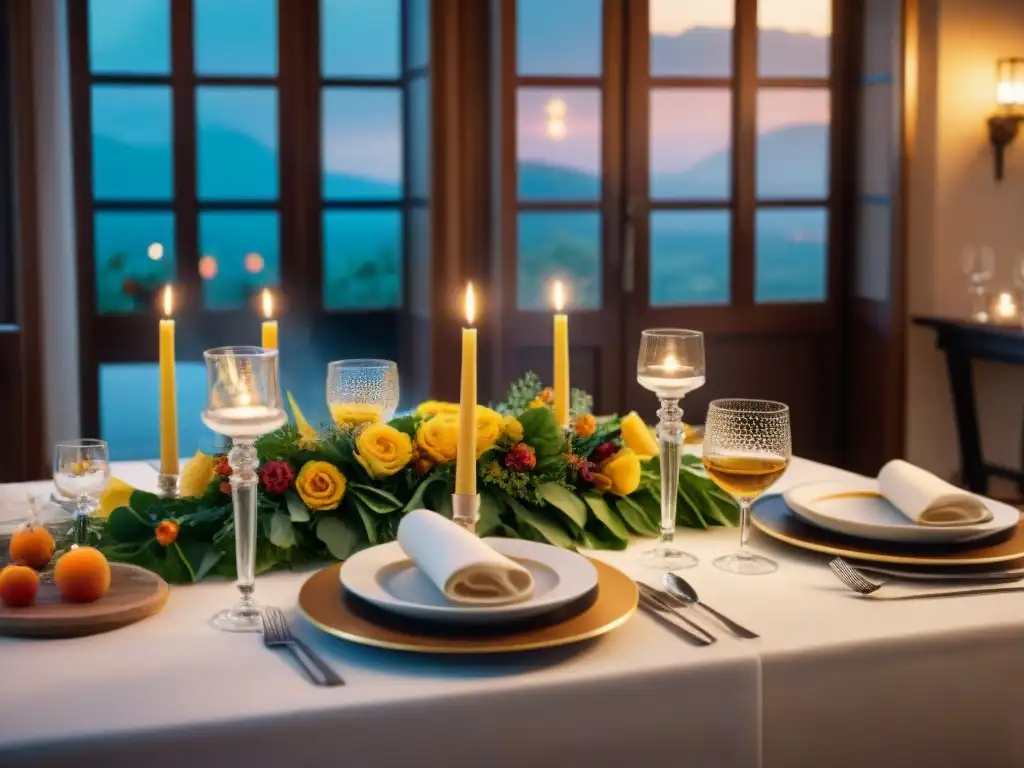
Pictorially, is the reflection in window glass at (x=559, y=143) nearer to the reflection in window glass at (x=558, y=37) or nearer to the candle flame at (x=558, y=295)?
the reflection in window glass at (x=558, y=37)

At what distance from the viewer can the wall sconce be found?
164 inches

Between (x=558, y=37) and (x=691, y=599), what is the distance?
9.75ft

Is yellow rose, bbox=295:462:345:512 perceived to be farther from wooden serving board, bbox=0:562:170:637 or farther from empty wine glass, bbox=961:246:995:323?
empty wine glass, bbox=961:246:995:323

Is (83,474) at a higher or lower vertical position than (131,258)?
lower

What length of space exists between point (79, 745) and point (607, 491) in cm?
78

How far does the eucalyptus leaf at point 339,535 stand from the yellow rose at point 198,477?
141mm

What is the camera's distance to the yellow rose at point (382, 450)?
1.49 metres

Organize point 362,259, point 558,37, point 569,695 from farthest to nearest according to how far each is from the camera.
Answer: point 362,259 < point 558,37 < point 569,695

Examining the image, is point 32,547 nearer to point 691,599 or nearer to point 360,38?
point 691,599

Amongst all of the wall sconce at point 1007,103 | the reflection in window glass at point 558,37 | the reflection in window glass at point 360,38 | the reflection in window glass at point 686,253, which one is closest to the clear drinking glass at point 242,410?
the reflection in window glass at point 558,37

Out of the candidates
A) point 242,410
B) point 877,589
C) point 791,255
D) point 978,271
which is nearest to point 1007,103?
point 978,271

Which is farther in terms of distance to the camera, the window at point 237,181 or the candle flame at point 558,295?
the window at point 237,181

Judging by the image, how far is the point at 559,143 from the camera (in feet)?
13.2

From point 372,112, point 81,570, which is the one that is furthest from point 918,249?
point 81,570
